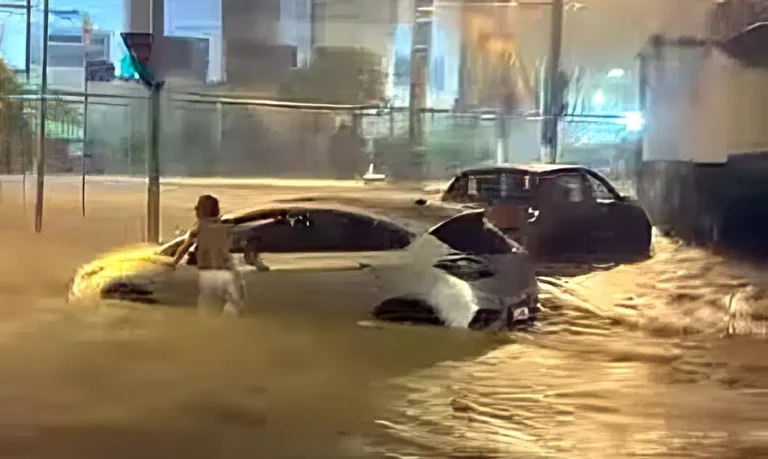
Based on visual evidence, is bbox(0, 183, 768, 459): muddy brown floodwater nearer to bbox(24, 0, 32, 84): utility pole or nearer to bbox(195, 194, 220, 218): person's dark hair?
bbox(195, 194, 220, 218): person's dark hair

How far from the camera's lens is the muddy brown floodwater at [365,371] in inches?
46.2

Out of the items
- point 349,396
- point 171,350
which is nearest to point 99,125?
point 171,350

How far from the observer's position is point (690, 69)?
1339 mm

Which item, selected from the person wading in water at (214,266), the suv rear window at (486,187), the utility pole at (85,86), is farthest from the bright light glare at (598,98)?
the utility pole at (85,86)

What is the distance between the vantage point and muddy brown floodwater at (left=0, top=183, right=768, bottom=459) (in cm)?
117

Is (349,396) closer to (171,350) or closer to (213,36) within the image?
(171,350)

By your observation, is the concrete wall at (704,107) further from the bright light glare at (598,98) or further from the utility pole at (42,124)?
the utility pole at (42,124)

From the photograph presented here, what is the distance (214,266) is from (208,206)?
81 mm

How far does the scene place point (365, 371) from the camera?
1.26 meters

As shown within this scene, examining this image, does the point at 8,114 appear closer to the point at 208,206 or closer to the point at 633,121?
the point at 208,206

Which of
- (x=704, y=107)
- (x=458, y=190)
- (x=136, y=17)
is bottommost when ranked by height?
(x=458, y=190)

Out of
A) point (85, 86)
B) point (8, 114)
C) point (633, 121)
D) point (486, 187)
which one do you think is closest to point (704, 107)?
point (633, 121)

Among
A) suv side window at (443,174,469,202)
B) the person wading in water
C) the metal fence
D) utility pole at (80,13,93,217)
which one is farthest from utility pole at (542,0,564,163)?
utility pole at (80,13,93,217)

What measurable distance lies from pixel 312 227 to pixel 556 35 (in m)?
0.42
